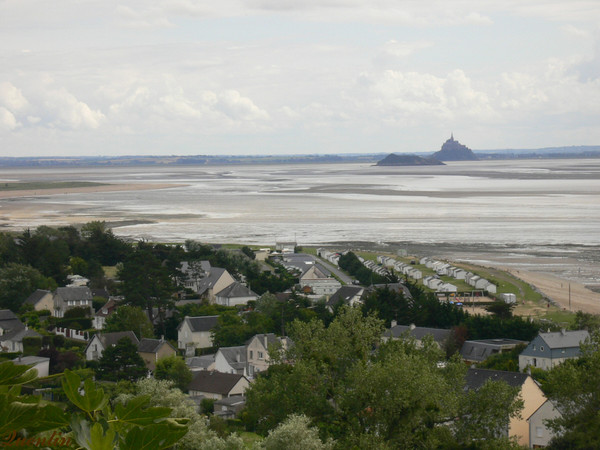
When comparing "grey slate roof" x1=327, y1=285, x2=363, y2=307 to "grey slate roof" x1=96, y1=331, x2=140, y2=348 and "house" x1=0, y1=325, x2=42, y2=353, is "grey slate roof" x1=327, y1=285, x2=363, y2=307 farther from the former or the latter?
"house" x1=0, y1=325, x2=42, y2=353

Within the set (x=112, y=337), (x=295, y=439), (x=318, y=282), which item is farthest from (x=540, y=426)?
(x=318, y=282)

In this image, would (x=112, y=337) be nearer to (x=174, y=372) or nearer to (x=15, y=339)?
(x=15, y=339)

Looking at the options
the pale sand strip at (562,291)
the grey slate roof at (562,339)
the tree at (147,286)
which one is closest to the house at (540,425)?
the grey slate roof at (562,339)

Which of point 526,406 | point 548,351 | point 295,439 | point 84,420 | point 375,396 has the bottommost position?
point 526,406

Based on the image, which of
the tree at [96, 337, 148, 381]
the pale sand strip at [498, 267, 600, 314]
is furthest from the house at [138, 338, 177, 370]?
the pale sand strip at [498, 267, 600, 314]

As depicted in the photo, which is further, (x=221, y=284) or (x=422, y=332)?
(x=221, y=284)

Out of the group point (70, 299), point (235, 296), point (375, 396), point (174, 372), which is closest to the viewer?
point (375, 396)

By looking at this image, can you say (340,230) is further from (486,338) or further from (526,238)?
(486,338)
